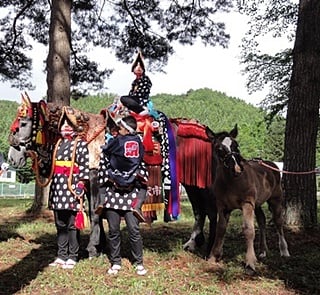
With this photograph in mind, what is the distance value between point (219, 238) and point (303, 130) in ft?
10.3

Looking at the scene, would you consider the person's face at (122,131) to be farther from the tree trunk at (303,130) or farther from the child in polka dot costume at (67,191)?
the tree trunk at (303,130)

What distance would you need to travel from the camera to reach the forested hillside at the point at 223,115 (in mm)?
52025

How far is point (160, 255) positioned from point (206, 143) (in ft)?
5.25

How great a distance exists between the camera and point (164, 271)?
5289mm

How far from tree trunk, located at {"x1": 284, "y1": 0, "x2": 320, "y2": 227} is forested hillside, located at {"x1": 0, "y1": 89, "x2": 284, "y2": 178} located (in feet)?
98.7

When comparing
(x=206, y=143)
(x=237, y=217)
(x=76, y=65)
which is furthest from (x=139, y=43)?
(x=206, y=143)

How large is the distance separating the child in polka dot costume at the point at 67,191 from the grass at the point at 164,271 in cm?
22

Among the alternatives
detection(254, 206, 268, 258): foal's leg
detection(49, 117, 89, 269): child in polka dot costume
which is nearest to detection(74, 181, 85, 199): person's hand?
detection(49, 117, 89, 269): child in polka dot costume

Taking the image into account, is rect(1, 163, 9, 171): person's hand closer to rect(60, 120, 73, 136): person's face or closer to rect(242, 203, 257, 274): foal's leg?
rect(60, 120, 73, 136): person's face

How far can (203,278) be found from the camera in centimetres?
512

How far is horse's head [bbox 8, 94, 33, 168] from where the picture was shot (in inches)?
218

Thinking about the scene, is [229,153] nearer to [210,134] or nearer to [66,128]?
[210,134]

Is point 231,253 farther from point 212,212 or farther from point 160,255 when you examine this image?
point 160,255

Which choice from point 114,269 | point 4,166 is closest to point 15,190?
point 4,166
